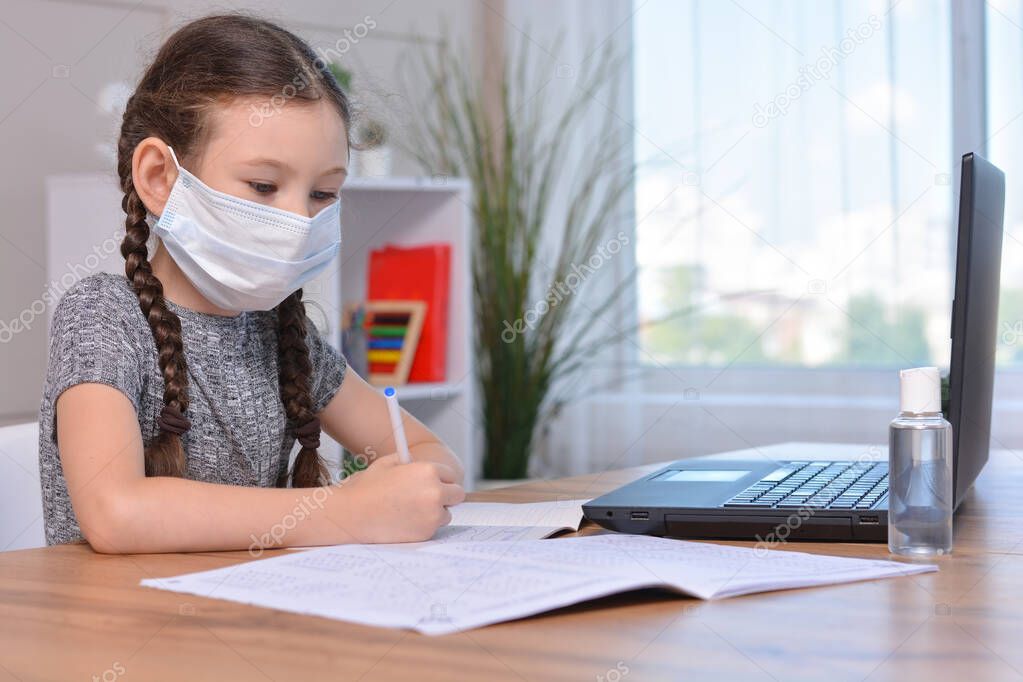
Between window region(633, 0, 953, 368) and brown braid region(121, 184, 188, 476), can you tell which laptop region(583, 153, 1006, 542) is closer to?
brown braid region(121, 184, 188, 476)

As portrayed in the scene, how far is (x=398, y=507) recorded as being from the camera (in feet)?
3.09

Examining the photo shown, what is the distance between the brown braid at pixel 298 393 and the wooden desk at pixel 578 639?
547 mm

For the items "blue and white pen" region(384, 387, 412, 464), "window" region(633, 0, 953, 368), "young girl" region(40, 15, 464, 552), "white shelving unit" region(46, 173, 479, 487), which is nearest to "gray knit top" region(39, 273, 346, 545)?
"young girl" region(40, 15, 464, 552)

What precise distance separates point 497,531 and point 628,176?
2.19m

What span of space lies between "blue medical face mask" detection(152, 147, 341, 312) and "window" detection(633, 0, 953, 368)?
6.01 feet

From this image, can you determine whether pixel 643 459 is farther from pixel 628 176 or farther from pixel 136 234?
pixel 136 234

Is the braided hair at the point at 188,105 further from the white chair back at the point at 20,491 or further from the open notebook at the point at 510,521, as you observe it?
the open notebook at the point at 510,521

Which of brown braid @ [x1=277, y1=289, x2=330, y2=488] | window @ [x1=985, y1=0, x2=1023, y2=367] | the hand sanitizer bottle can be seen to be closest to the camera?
the hand sanitizer bottle

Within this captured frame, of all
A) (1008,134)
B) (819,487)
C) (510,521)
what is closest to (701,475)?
(819,487)

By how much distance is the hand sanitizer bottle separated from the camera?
2.82ft

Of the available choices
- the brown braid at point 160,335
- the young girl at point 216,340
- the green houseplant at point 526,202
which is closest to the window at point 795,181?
the green houseplant at point 526,202

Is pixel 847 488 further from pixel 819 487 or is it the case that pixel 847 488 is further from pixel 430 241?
pixel 430 241

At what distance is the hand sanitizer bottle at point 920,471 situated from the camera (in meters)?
0.86

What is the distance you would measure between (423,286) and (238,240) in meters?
1.53
